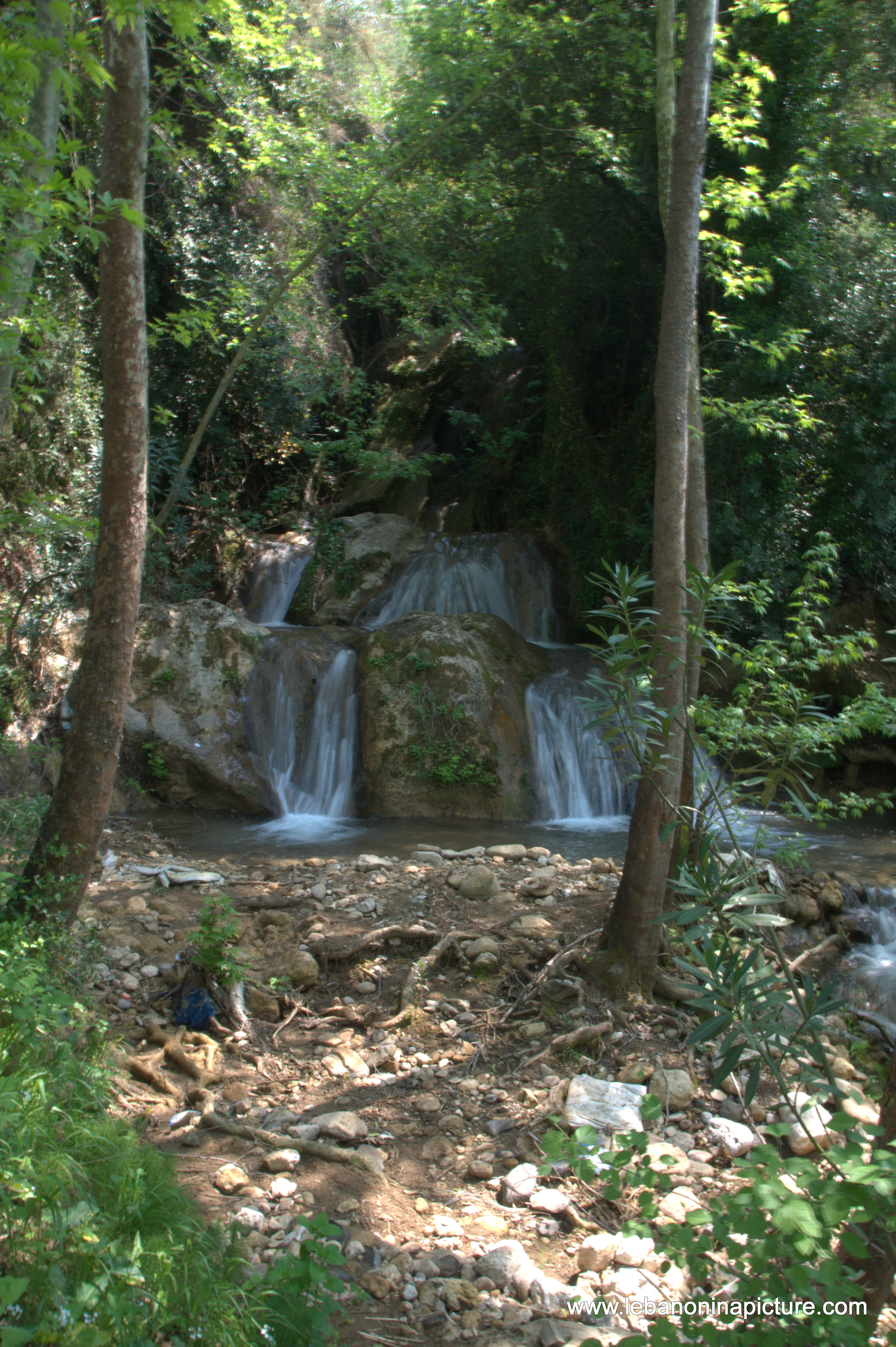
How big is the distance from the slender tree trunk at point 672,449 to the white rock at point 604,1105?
0.86 meters

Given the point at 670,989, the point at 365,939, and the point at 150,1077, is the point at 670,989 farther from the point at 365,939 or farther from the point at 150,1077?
the point at 150,1077

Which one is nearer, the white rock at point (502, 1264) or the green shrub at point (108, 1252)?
the green shrub at point (108, 1252)

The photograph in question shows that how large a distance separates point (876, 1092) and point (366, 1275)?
327 centimetres

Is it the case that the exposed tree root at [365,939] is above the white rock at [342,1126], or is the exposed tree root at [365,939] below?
above

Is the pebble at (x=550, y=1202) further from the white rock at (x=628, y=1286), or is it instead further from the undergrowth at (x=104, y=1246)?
the undergrowth at (x=104, y=1246)

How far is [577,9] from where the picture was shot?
1097 centimetres

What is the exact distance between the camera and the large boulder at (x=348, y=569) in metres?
13.9

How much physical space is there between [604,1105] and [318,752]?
711 cm

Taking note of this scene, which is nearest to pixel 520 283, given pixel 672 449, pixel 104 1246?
pixel 672 449

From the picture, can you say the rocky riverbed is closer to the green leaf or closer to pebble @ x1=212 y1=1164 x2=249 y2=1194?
pebble @ x1=212 y1=1164 x2=249 y2=1194

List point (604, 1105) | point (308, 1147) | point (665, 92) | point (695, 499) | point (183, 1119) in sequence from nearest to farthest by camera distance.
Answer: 1. point (308, 1147)
2. point (183, 1119)
3. point (604, 1105)
4. point (695, 499)
5. point (665, 92)

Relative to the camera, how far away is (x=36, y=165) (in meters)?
3.74

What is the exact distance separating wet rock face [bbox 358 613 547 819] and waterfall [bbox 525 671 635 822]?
0.18m

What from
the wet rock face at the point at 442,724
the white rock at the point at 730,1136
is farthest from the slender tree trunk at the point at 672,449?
the wet rock face at the point at 442,724
